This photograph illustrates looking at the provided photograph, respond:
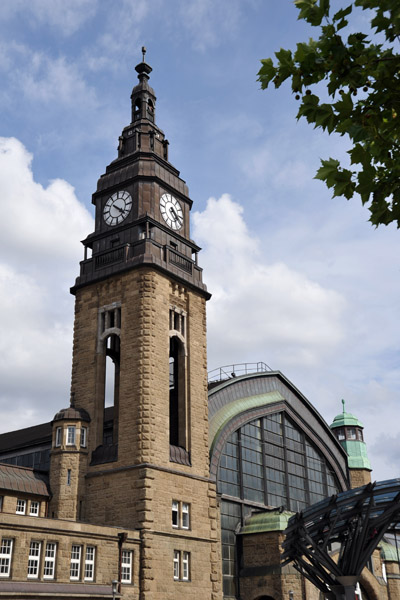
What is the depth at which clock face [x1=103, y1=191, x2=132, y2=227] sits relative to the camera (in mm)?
45312

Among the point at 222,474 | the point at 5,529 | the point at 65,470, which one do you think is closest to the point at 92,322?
the point at 65,470

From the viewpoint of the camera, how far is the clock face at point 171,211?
45775 millimetres

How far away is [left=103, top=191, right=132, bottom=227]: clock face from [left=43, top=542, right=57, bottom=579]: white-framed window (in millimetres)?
21548

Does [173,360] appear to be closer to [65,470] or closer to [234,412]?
[234,412]

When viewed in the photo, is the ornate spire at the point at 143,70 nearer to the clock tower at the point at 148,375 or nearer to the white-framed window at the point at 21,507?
the clock tower at the point at 148,375

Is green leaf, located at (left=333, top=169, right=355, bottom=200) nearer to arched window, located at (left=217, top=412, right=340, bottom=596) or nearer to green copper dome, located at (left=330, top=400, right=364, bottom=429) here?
arched window, located at (left=217, top=412, right=340, bottom=596)

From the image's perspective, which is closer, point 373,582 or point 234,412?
point 234,412

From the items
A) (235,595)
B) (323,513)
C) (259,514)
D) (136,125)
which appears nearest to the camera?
(323,513)

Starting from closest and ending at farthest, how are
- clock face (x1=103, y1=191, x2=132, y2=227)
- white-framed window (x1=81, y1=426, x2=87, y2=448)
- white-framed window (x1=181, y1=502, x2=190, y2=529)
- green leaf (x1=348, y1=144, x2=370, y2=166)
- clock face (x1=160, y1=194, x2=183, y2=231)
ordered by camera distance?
green leaf (x1=348, y1=144, x2=370, y2=166) < white-framed window (x1=181, y1=502, x2=190, y2=529) < white-framed window (x1=81, y1=426, x2=87, y2=448) < clock face (x1=103, y1=191, x2=132, y2=227) < clock face (x1=160, y1=194, x2=183, y2=231)

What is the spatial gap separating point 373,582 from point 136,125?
128ft

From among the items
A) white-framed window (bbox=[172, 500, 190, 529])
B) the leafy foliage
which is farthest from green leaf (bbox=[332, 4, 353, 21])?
white-framed window (bbox=[172, 500, 190, 529])

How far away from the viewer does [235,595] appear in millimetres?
42406

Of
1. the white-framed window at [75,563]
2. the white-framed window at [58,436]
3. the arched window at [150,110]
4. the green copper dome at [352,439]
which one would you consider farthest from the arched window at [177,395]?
the green copper dome at [352,439]

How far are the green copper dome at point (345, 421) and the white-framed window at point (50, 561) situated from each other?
39.3 metres
